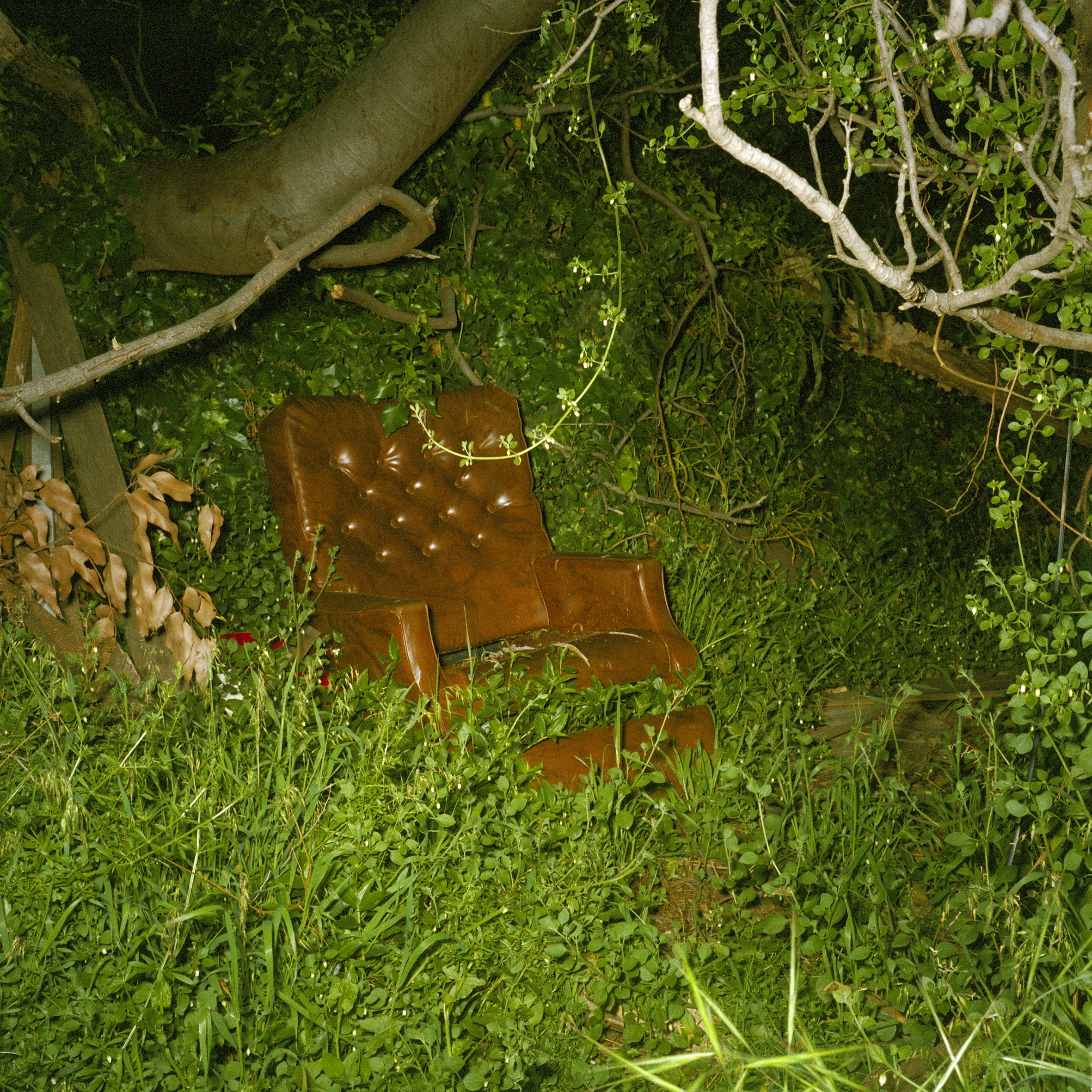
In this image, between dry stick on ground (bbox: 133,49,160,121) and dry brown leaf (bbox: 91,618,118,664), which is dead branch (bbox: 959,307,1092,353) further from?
dry stick on ground (bbox: 133,49,160,121)

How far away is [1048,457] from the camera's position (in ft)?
15.8

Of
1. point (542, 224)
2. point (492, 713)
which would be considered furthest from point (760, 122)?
point (492, 713)

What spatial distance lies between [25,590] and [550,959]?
1.69 metres

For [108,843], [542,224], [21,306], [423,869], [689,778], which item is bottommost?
[689,778]

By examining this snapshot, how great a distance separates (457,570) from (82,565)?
1.10m

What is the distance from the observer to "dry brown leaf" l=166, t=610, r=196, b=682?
235cm

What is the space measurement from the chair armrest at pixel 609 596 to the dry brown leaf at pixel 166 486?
115 centimetres

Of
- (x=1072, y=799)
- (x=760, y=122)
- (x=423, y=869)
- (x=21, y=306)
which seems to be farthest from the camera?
(x=760, y=122)

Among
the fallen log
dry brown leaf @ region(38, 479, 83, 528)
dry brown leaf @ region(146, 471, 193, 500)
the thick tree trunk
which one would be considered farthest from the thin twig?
the fallen log

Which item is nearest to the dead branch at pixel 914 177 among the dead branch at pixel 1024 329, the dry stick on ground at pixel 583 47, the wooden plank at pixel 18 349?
the dead branch at pixel 1024 329

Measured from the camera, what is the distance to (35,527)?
2.31 meters

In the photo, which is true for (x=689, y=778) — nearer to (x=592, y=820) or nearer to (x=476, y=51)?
(x=592, y=820)

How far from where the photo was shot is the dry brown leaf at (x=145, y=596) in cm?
236

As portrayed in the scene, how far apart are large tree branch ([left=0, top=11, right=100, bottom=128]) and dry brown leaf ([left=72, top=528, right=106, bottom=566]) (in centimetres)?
124
